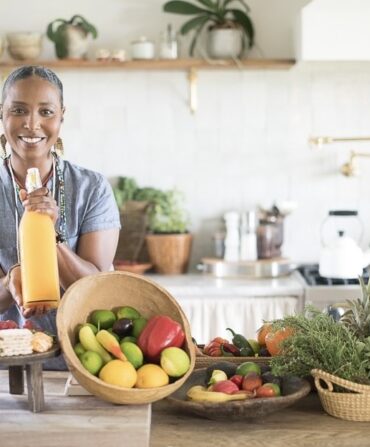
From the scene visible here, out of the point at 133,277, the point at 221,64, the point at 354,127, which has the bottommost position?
the point at 133,277

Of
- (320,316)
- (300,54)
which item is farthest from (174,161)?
(320,316)

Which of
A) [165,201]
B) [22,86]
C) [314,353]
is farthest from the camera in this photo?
[165,201]

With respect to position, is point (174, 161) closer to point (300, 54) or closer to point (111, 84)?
point (111, 84)

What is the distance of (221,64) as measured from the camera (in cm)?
479

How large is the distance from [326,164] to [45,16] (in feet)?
5.50

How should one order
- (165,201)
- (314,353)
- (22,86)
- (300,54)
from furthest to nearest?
(165,201), (300,54), (22,86), (314,353)

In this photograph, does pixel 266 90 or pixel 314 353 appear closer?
pixel 314 353

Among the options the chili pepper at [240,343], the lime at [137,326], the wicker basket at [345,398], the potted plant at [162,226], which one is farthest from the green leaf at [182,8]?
the wicker basket at [345,398]

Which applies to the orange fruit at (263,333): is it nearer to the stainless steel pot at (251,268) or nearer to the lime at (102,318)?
the lime at (102,318)

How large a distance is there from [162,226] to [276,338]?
254cm

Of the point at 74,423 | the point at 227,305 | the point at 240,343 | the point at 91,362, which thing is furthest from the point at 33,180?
the point at 227,305

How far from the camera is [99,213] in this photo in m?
2.72

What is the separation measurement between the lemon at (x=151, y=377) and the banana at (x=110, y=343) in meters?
0.05

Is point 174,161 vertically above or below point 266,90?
below
